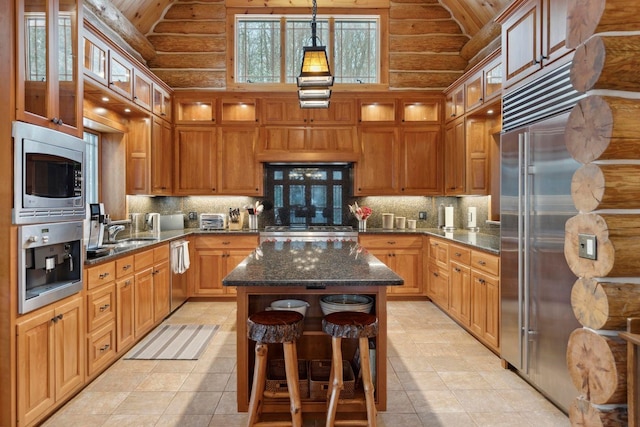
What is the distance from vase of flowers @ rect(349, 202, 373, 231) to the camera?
5.60 meters

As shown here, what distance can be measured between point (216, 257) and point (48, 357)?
2844mm

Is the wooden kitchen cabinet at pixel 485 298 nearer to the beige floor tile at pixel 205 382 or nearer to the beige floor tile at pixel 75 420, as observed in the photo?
the beige floor tile at pixel 205 382

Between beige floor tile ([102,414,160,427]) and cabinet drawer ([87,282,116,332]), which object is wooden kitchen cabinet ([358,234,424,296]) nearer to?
cabinet drawer ([87,282,116,332])

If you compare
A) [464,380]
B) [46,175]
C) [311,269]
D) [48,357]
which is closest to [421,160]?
[464,380]

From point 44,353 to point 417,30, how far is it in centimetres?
565

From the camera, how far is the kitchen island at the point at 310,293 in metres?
2.13

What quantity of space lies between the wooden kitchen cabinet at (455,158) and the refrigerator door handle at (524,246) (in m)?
2.05

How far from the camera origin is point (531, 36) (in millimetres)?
2875

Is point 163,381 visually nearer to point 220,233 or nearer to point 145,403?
point 145,403

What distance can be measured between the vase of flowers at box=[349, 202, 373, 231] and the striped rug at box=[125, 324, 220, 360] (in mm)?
2421

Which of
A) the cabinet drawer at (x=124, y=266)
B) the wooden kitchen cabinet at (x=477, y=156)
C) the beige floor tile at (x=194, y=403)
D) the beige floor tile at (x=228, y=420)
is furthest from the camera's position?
the wooden kitchen cabinet at (x=477, y=156)

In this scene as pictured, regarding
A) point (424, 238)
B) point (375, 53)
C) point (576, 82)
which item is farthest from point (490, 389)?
point (375, 53)

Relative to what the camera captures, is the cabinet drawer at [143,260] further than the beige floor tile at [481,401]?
Yes

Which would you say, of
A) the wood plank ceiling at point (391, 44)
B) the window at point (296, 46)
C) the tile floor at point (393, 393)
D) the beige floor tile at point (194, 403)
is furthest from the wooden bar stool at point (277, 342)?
the wood plank ceiling at point (391, 44)
